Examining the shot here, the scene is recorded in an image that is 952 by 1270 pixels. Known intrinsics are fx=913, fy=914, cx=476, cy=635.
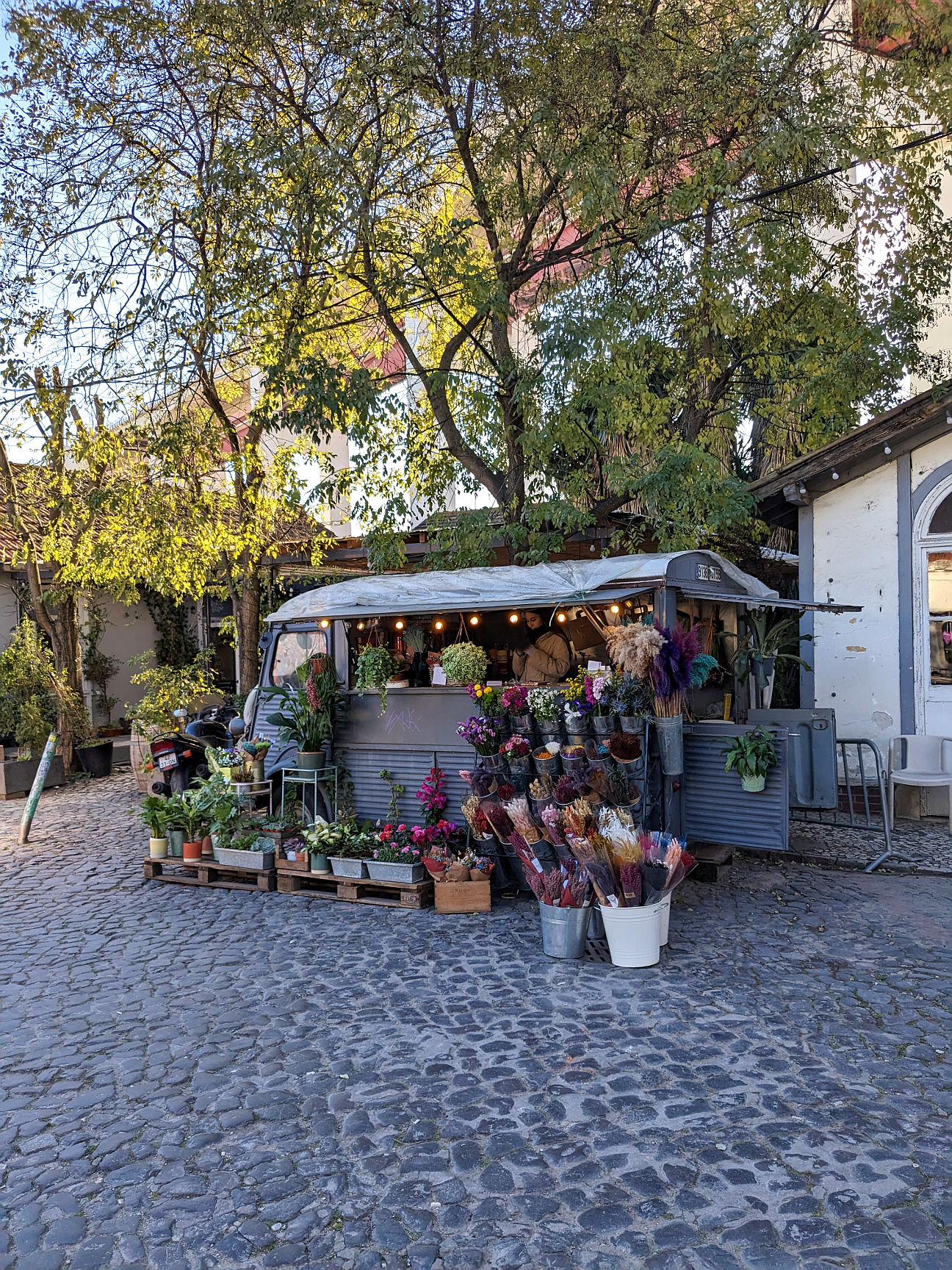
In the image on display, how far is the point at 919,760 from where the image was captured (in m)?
9.75

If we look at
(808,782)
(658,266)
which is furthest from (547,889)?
(658,266)

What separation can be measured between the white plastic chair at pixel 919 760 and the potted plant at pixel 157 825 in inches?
283

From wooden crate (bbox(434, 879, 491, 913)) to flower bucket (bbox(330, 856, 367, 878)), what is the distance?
2.59ft

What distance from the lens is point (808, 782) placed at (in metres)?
7.55

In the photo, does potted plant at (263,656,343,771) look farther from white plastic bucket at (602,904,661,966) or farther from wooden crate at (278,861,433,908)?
white plastic bucket at (602,904,661,966)

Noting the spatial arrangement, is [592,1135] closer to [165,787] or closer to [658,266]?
[165,787]

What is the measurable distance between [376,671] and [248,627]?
4.96m

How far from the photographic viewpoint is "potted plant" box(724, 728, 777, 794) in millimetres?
6586

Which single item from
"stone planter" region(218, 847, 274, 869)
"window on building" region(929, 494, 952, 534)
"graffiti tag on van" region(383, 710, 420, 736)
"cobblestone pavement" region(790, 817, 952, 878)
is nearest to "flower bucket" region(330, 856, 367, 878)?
"stone planter" region(218, 847, 274, 869)

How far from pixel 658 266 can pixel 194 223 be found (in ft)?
16.8

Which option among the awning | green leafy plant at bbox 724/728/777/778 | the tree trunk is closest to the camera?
green leafy plant at bbox 724/728/777/778

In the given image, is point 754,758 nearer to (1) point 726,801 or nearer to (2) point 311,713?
(1) point 726,801

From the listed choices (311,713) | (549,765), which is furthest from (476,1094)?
(311,713)

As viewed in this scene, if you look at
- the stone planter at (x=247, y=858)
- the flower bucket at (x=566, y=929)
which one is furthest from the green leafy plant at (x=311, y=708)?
the flower bucket at (x=566, y=929)
